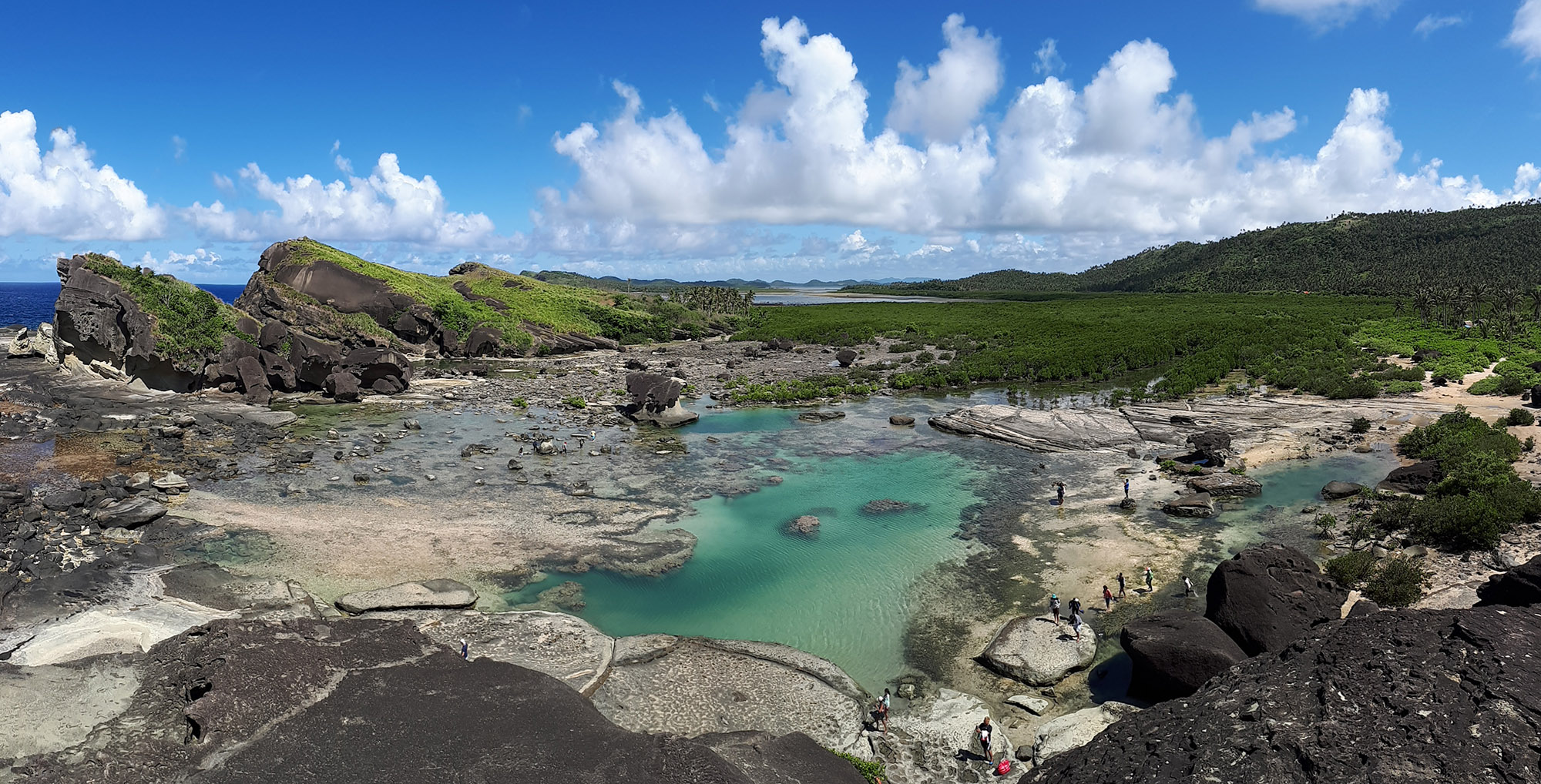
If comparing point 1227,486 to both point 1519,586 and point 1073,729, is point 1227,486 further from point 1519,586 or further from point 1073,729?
point 1073,729

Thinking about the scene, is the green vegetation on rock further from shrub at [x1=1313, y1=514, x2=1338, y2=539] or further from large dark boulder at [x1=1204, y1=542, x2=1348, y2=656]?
shrub at [x1=1313, y1=514, x2=1338, y2=539]

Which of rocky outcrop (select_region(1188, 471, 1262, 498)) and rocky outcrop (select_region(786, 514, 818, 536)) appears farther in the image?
rocky outcrop (select_region(1188, 471, 1262, 498))

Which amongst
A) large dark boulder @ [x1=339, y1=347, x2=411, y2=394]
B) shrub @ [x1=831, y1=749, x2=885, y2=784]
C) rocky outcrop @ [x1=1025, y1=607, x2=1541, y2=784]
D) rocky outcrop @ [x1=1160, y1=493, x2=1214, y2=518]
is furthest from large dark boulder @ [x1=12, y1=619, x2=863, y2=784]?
large dark boulder @ [x1=339, y1=347, x2=411, y2=394]

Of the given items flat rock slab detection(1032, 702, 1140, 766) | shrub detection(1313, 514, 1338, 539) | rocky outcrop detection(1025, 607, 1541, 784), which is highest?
rocky outcrop detection(1025, 607, 1541, 784)

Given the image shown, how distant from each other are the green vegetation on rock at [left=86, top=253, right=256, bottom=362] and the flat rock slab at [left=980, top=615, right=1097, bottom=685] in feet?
206

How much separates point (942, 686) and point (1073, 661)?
3.86 meters

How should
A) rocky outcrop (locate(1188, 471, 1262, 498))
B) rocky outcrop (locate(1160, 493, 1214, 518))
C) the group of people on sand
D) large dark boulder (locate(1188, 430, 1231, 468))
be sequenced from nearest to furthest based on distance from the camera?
1. the group of people on sand
2. rocky outcrop (locate(1160, 493, 1214, 518))
3. rocky outcrop (locate(1188, 471, 1262, 498))
4. large dark boulder (locate(1188, 430, 1231, 468))

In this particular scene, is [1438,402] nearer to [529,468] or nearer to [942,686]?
[942,686]

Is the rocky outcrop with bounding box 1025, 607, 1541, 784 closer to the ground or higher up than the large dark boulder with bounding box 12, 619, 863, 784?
higher up

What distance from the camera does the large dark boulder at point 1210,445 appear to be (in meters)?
38.8

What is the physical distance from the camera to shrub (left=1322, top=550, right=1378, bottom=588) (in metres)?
23.7

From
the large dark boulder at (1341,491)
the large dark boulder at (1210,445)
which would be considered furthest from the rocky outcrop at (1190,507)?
the large dark boulder at (1210,445)

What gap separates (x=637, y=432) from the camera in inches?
1959

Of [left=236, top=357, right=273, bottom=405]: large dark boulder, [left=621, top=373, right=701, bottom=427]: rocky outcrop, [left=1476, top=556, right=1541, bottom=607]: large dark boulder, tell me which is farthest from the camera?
[left=236, top=357, right=273, bottom=405]: large dark boulder
